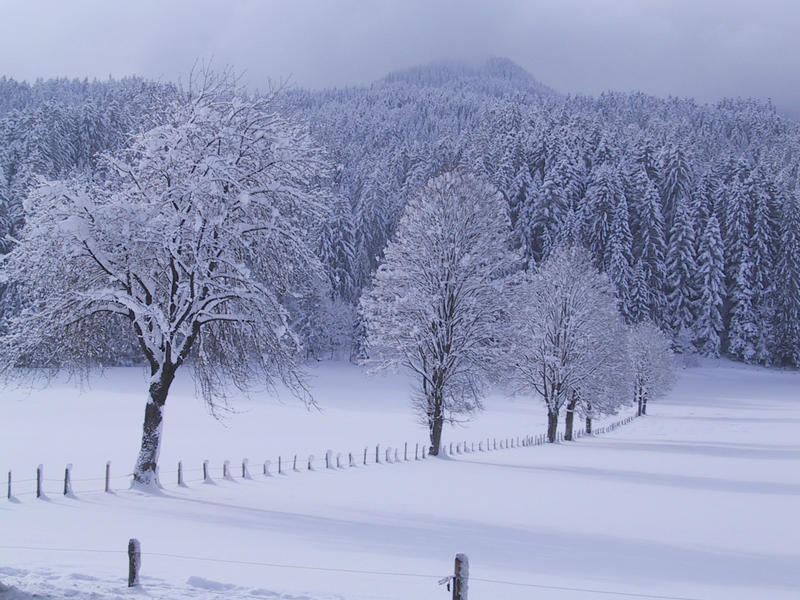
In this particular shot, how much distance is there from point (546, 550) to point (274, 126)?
1368 centimetres

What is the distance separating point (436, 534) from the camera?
14133 mm

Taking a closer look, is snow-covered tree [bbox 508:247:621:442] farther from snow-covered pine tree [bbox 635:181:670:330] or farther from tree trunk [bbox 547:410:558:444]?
snow-covered pine tree [bbox 635:181:670:330]

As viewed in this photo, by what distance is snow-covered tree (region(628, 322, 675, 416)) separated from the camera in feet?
248

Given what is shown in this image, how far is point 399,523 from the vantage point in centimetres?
1520

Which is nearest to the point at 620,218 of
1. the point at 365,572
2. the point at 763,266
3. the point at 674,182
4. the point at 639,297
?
the point at 639,297

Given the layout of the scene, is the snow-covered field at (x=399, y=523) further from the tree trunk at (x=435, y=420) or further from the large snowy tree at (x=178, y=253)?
the large snowy tree at (x=178, y=253)

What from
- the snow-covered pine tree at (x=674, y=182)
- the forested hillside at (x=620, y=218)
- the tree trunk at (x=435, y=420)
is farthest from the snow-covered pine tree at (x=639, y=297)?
the tree trunk at (x=435, y=420)

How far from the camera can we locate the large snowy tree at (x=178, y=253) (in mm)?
17484

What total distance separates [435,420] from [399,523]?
1586 centimetres

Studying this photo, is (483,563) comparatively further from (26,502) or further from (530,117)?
(530,117)

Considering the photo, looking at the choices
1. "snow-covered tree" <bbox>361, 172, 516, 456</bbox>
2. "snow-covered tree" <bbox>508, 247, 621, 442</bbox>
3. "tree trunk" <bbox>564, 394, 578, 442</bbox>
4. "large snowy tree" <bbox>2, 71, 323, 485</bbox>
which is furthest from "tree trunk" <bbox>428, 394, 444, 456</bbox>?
"tree trunk" <bbox>564, 394, 578, 442</bbox>

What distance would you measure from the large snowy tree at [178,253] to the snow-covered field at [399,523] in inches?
162

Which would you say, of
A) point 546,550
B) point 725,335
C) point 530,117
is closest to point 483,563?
point 546,550

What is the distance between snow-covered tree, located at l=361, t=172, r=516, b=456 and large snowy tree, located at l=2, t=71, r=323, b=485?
11.2 meters
